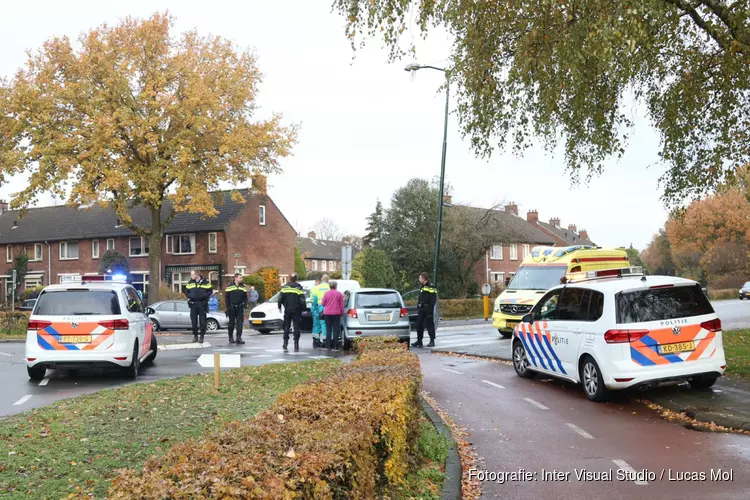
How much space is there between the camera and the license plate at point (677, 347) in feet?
31.1

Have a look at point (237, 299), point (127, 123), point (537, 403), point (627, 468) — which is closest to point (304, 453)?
point (627, 468)

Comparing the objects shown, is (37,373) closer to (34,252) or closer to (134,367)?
(134,367)

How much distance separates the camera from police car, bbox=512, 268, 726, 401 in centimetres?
945

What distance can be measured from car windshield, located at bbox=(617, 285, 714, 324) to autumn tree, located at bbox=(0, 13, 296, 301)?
29.0 metres

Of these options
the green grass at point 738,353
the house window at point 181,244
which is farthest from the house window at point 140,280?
the green grass at point 738,353

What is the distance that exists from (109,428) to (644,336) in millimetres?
6741

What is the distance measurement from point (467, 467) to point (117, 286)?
8.72 m

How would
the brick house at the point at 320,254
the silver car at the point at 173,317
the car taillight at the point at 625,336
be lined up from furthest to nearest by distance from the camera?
the brick house at the point at 320,254, the silver car at the point at 173,317, the car taillight at the point at 625,336

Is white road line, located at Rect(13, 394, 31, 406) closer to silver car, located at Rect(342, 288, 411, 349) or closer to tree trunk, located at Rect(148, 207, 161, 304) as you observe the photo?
silver car, located at Rect(342, 288, 411, 349)

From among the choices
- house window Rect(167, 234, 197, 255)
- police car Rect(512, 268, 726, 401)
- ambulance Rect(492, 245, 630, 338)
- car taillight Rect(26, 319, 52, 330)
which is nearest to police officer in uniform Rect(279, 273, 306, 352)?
ambulance Rect(492, 245, 630, 338)

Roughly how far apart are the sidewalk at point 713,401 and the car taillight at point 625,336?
984 mm

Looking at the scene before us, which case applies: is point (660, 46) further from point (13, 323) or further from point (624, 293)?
point (13, 323)

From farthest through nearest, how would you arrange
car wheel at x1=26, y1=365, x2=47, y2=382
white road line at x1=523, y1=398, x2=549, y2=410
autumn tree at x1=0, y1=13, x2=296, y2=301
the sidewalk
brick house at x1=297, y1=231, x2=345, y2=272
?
brick house at x1=297, y1=231, x2=345, y2=272, autumn tree at x1=0, y1=13, x2=296, y2=301, car wheel at x1=26, y1=365, x2=47, y2=382, white road line at x1=523, y1=398, x2=549, y2=410, the sidewalk

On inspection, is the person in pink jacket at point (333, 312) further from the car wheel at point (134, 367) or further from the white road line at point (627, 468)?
the white road line at point (627, 468)
